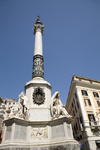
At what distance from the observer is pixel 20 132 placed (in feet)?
22.9

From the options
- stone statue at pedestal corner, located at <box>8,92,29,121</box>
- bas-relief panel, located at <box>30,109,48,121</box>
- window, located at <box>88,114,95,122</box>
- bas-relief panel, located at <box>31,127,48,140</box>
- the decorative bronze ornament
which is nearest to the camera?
bas-relief panel, located at <box>31,127,48,140</box>

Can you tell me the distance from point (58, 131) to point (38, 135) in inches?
54.3

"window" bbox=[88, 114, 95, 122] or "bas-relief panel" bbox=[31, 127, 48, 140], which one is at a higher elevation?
"window" bbox=[88, 114, 95, 122]

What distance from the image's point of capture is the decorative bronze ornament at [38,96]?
896 centimetres

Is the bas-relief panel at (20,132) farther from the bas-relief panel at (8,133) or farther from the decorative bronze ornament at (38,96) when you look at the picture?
the decorative bronze ornament at (38,96)

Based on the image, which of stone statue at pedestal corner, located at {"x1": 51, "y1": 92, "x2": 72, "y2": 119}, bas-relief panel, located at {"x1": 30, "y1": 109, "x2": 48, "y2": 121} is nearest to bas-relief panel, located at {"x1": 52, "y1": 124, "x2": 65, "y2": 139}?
stone statue at pedestal corner, located at {"x1": 51, "y1": 92, "x2": 72, "y2": 119}

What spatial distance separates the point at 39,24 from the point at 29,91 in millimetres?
10901

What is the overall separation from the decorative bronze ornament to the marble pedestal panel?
1605 mm

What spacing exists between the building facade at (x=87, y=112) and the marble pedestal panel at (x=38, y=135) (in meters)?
17.0

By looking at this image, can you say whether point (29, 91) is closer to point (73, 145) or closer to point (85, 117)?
point (73, 145)

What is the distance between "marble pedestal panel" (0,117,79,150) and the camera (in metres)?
6.37

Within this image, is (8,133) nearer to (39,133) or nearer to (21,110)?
(21,110)

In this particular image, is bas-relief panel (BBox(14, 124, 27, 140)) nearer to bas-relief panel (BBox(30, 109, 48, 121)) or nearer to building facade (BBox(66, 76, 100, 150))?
bas-relief panel (BBox(30, 109, 48, 121))

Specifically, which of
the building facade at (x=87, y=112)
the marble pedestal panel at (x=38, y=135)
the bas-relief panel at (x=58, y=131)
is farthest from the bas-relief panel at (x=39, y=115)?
the building facade at (x=87, y=112)
